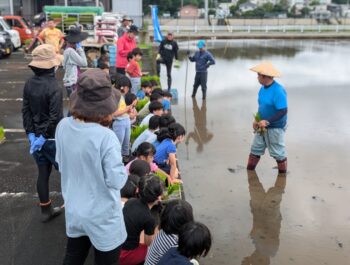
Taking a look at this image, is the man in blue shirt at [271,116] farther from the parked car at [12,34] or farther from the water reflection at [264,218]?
the parked car at [12,34]

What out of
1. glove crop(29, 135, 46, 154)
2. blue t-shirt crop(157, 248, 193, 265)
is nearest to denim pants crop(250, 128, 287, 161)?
glove crop(29, 135, 46, 154)

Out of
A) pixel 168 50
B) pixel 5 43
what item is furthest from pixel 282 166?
pixel 5 43

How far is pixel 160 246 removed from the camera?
3045 mm

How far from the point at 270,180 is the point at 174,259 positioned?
3.52 meters

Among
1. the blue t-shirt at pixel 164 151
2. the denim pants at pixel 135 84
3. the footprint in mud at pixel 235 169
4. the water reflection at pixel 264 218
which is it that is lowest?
the water reflection at pixel 264 218

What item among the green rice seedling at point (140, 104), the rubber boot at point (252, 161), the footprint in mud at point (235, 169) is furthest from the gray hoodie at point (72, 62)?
the rubber boot at point (252, 161)

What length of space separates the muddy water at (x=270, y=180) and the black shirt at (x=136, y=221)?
3.10 ft

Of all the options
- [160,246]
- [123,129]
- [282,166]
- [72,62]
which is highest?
[72,62]

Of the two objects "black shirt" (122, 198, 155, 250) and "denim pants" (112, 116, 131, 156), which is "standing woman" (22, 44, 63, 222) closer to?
"black shirt" (122, 198, 155, 250)

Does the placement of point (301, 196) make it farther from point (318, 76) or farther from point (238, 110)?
point (318, 76)

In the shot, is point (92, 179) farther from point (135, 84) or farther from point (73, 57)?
point (135, 84)

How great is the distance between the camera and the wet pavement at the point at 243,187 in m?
4.16

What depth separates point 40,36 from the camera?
1162 cm

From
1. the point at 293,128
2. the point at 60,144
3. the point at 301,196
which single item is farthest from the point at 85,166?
the point at 293,128
